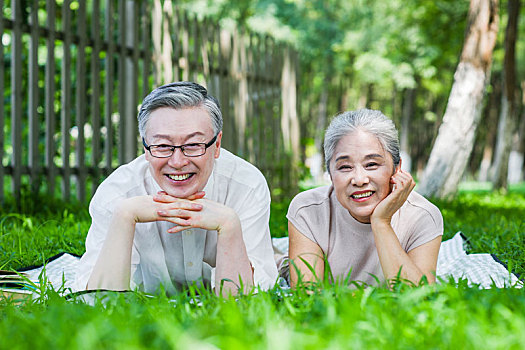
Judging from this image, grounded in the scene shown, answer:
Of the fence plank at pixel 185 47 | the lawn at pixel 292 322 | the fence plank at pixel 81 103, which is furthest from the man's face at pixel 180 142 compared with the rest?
the fence plank at pixel 185 47

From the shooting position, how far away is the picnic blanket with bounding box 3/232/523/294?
331 cm

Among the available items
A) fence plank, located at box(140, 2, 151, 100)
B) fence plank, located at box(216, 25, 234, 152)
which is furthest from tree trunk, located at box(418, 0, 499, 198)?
fence plank, located at box(140, 2, 151, 100)

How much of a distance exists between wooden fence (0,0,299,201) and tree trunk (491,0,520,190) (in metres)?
5.18

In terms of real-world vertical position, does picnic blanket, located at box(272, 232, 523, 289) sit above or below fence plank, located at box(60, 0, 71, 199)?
below

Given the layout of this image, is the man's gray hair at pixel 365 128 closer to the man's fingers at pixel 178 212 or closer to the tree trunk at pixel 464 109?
the man's fingers at pixel 178 212

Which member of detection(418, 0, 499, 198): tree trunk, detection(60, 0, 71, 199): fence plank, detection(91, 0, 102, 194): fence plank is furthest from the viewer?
detection(418, 0, 499, 198): tree trunk

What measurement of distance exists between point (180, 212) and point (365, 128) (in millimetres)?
1058

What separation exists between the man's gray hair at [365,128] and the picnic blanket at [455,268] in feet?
2.54

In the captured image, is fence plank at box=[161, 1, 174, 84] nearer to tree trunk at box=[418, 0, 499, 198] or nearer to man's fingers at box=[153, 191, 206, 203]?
tree trunk at box=[418, 0, 499, 198]

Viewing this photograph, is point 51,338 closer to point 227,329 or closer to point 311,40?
point 227,329

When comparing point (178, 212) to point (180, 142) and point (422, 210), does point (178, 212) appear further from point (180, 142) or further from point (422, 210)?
point (422, 210)

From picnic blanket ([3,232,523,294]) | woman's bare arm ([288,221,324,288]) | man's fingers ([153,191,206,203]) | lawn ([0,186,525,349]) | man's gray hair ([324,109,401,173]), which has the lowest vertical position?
picnic blanket ([3,232,523,294])

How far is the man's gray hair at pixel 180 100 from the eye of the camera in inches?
113

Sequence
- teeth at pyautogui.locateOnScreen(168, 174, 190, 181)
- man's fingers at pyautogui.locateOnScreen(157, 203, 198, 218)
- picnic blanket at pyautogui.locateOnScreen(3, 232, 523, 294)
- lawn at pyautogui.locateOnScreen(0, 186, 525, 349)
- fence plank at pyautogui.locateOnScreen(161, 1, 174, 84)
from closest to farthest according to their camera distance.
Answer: lawn at pyautogui.locateOnScreen(0, 186, 525, 349) → man's fingers at pyautogui.locateOnScreen(157, 203, 198, 218) → teeth at pyautogui.locateOnScreen(168, 174, 190, 181) → picnic blanket at pyautogui.locateOnScreen(3, 232, 523, 294) → fence plank at pyautogui.locateOnScreen(161, 1, 174, 84)
